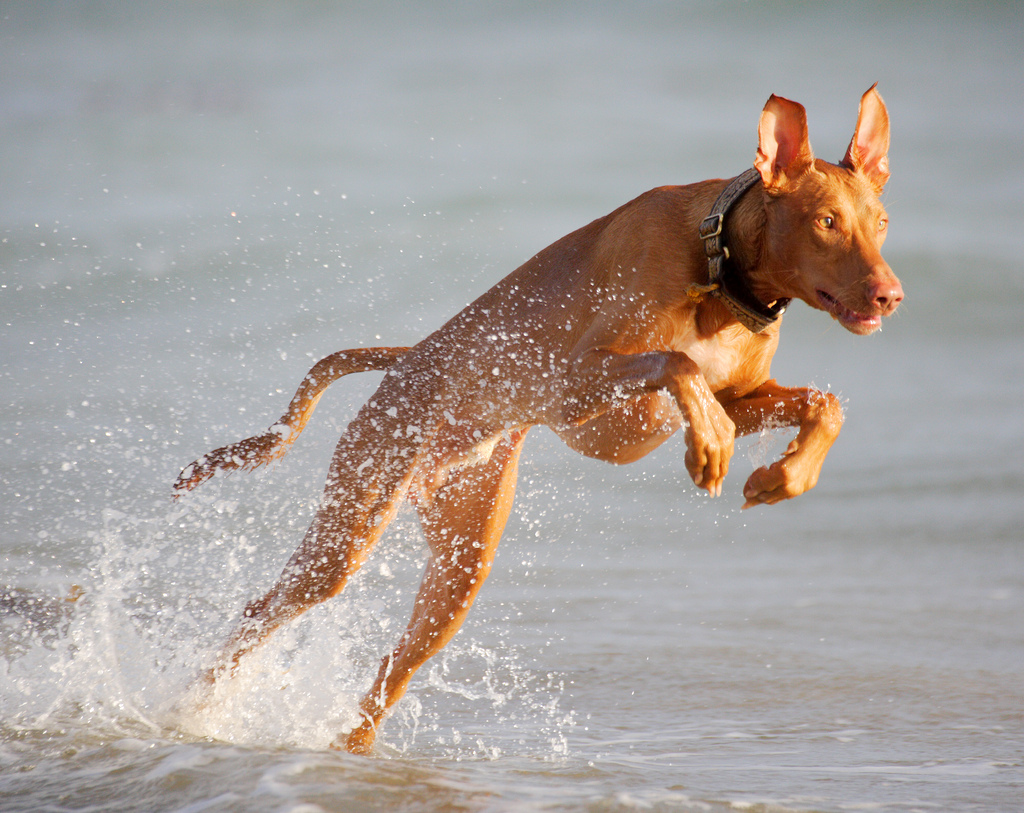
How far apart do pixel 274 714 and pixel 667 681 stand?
74.6 inches

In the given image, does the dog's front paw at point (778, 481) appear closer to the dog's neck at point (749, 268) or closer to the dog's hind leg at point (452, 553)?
the dog's neck at point (749, 268)

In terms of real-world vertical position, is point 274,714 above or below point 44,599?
below

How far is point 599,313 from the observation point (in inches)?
115

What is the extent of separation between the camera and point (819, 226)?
2.49m

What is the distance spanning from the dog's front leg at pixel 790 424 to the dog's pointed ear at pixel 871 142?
62 centimetres

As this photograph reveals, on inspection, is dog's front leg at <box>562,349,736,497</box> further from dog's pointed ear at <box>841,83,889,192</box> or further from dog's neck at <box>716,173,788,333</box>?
dog's pointed ear at <box>841,83,889,192</box>

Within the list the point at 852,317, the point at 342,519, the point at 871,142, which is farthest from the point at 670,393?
the point at 342,519

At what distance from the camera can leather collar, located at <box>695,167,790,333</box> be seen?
2.65 meters

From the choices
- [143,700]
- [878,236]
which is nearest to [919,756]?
[878,236]

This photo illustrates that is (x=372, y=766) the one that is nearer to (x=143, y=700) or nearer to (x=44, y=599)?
(x=143, y=700)

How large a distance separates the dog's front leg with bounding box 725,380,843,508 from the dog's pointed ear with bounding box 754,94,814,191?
2.04ft

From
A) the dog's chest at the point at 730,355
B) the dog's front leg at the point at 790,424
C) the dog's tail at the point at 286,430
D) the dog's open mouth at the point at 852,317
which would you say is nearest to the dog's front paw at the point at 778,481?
the dog's front leg at the point at 790,424

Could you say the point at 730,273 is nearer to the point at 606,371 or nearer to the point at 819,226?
the point at 819,226

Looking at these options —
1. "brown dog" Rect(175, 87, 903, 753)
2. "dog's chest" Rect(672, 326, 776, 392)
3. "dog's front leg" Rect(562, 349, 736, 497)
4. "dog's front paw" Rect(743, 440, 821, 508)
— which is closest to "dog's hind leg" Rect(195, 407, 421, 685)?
"brown dog" Rect(175, 87, 903, 753)
